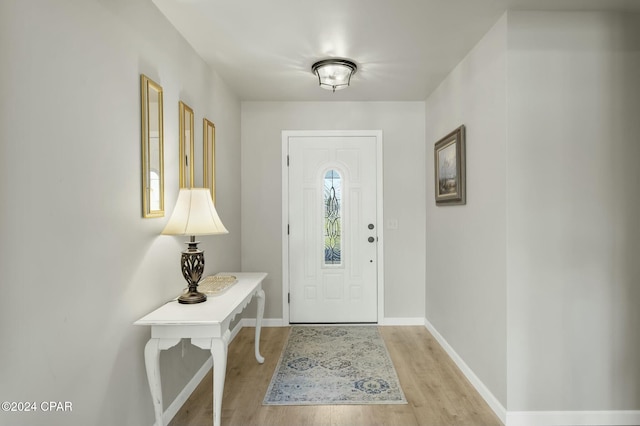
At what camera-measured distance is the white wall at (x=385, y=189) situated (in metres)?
4.13

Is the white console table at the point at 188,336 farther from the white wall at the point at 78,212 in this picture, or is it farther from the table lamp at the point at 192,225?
the table lamp at the point at 192,225

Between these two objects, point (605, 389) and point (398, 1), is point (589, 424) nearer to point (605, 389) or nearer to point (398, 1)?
point (605, 389)

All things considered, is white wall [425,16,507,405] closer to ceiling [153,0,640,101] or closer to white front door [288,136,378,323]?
ceiling [153,0,640,101]

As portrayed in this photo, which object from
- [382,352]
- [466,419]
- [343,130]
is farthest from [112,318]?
[343,130]

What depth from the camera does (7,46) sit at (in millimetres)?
1180

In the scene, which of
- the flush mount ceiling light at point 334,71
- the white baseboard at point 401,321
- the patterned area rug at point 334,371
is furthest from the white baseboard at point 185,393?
the flush mount ceiling light at point 334,71

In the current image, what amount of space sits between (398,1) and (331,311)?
3.02 meters

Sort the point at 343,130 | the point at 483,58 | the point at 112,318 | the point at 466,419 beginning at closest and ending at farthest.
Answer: the point at 112,318, the point at 466,419, the point at 483,58, the point at 343,130

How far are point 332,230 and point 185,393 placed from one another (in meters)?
2.16

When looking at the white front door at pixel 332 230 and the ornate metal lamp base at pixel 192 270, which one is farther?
the white front door at pixel 332 230

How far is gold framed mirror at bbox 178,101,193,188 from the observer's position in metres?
2.49

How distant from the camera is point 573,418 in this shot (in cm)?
222

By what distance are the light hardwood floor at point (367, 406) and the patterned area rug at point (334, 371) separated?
74 mm

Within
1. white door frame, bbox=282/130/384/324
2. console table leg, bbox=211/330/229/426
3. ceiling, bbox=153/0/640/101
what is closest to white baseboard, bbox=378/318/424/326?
white door frame, bbox=282/130/384/324
